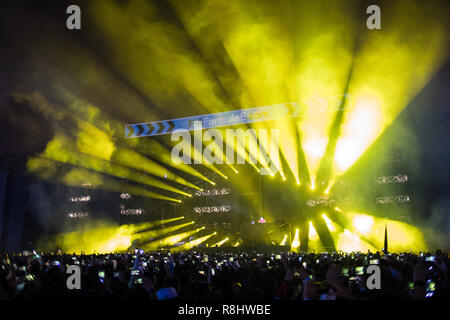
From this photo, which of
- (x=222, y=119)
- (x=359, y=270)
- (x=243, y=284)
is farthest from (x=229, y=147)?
(x=243, y=284)

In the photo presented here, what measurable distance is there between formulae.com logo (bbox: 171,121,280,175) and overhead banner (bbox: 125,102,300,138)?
0.78m

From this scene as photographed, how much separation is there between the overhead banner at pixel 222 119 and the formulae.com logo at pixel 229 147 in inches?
30.7

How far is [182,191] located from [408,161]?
681 inches

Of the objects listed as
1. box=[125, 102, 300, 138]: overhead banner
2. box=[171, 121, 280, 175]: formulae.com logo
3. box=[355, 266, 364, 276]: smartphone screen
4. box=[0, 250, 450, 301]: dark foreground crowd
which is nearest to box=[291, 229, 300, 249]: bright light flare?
box=[171, 121, 280, 175]: formulae.com logo

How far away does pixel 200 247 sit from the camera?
2669 centimetres

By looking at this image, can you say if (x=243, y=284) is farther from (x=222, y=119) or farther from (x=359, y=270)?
(x=222, y=119)

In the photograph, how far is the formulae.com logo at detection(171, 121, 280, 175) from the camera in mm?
24547

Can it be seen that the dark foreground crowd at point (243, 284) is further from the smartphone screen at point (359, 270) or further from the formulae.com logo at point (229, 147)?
the formulae.com logo at point (229, 147)

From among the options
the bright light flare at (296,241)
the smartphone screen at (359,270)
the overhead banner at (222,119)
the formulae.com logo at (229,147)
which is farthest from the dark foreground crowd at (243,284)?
the bright light flare at (296,241)

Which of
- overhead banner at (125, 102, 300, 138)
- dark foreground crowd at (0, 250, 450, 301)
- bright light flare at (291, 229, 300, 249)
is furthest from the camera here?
bright light flare at (291, 229, 300, 249)

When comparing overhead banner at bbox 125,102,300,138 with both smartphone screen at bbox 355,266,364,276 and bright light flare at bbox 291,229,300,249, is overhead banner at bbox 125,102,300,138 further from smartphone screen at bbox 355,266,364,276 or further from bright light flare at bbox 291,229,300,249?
smartphone screen at bbox 355,266,364,276
